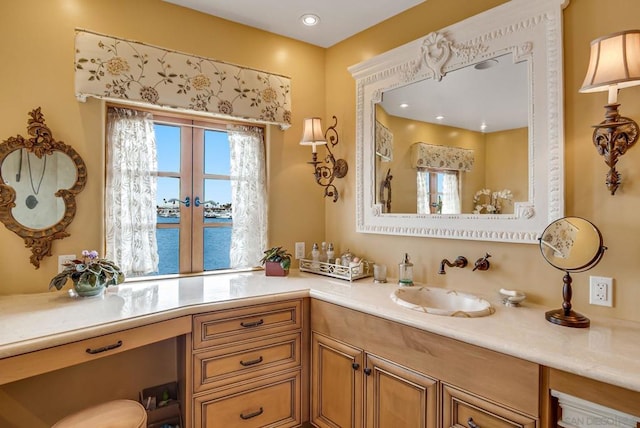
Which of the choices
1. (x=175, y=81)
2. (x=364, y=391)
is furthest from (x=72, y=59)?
(x=364, y=391)

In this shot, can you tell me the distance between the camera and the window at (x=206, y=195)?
7.89 feet

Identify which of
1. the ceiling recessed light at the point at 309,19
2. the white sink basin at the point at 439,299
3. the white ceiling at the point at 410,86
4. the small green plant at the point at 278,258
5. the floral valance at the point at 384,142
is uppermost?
the ceiling recessed light at the point at 309,19

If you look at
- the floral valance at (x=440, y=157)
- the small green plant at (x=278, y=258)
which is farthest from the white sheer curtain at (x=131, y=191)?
the floral valance at (x=440, y=157)

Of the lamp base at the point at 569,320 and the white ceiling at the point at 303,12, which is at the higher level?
the white ceiling at the point at 303,12

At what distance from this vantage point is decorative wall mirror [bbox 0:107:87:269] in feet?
6.13

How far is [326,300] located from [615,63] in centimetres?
160

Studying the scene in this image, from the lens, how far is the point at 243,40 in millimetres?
2588

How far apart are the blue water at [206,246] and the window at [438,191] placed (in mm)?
1355

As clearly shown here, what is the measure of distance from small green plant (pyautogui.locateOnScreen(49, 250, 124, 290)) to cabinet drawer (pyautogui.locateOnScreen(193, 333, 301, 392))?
0.62m

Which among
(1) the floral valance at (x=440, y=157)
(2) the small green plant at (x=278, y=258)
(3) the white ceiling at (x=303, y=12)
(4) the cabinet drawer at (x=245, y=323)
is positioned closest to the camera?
(4) the cabinet drawer at (x=245, y=323)

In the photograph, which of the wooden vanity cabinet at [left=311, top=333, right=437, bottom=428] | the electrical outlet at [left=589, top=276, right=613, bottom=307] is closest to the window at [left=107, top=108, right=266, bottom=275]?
the wooden vanity cabinet at [left=311, top=333, right=437, bottom=428]

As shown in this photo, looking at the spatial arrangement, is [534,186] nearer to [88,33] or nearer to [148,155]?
[148,155]

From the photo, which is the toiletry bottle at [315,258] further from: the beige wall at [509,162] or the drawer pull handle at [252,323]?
the beige wall at [509,162]

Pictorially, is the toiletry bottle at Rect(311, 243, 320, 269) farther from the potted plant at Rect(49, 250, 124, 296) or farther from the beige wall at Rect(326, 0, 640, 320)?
the potted plant at Rect(49, 250, 124, 296)
